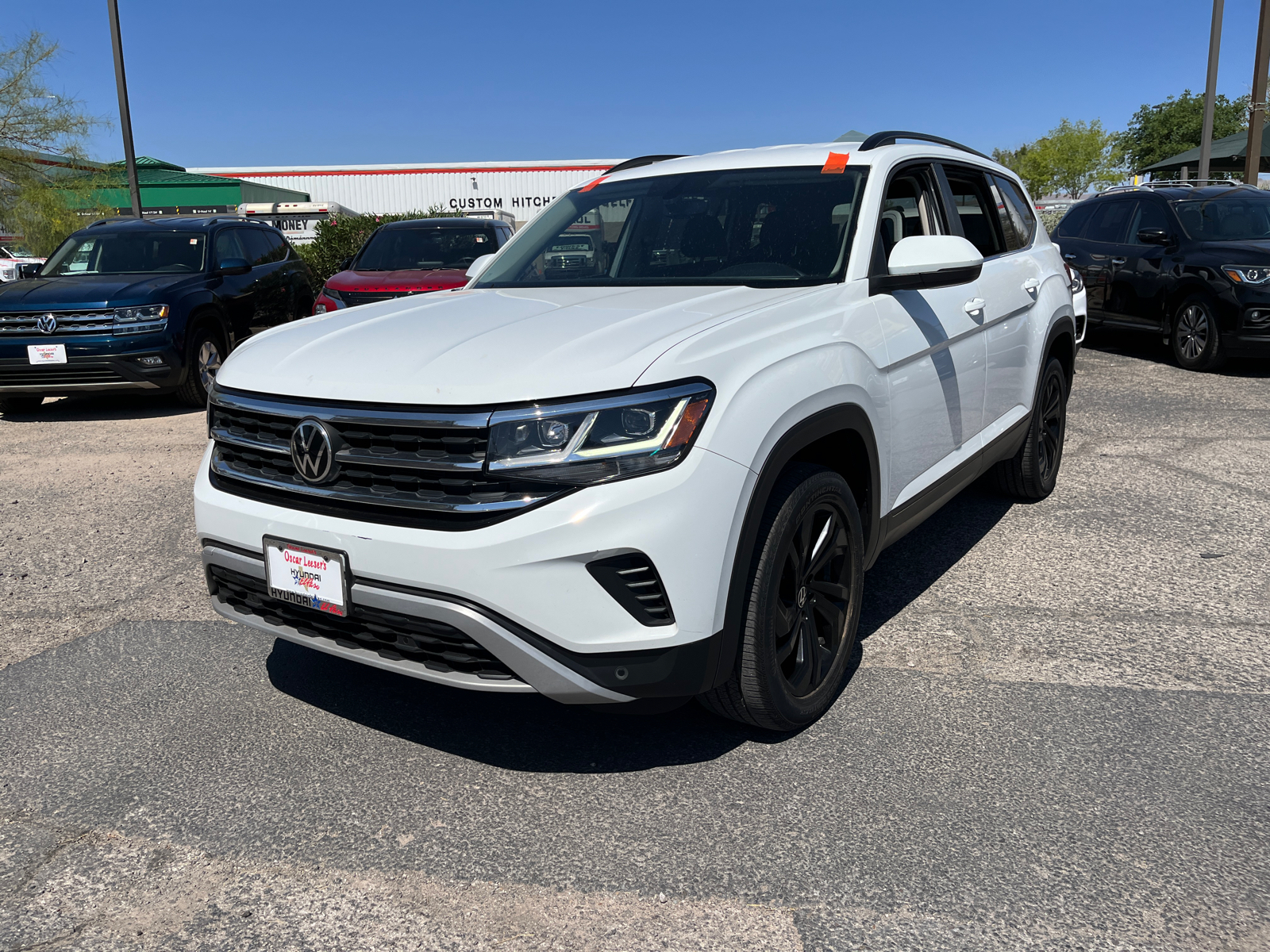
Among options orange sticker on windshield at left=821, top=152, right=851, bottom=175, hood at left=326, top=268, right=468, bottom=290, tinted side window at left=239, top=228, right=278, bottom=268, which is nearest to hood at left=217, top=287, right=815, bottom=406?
orange sticker on windshield at left=821, top=152, right=851, bottom=175

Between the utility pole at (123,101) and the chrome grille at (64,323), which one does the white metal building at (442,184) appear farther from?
the chrome grille at (64,323)

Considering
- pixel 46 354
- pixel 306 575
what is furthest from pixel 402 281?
pixel 306 575

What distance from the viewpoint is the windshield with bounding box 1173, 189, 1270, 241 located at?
34.1 feet

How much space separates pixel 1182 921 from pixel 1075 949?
284mm

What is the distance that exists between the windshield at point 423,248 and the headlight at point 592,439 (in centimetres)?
815

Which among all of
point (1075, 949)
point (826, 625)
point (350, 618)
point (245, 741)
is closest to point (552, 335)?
point (350, 618)

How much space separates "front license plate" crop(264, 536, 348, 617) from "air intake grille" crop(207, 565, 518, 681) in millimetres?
42

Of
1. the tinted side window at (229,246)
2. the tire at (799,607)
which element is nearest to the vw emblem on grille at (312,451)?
the tire at (799,607)

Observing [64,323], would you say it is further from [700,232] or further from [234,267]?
[700,232]

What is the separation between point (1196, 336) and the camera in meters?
10.2

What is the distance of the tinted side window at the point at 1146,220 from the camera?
1083 centimetres

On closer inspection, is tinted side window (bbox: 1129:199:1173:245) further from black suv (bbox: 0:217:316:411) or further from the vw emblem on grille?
the vw emblem on grille

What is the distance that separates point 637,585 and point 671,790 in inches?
27.8

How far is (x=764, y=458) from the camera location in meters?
2.76
